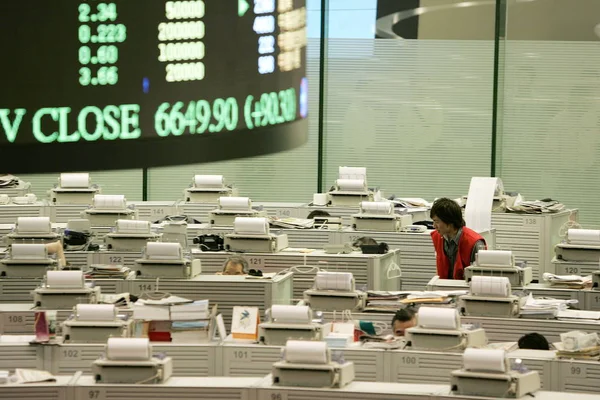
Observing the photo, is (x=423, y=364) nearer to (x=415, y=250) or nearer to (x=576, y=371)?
(x=576, y=371)

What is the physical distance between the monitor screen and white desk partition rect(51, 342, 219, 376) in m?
4.99

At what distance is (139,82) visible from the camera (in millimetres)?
2398

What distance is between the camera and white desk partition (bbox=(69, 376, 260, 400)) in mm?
6672

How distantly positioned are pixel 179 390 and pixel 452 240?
2.81 m

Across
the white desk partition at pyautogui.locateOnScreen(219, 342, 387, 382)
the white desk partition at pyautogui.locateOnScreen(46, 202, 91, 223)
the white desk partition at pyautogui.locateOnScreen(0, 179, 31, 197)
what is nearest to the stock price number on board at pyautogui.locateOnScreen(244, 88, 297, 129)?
the white desk partition at pyautogui.locateOnScreen(219, 342, 387, 382)

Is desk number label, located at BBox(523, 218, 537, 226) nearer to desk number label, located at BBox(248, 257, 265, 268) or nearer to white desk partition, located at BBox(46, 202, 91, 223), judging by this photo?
desk number label, located at BBox(248, 257, 265, 268)

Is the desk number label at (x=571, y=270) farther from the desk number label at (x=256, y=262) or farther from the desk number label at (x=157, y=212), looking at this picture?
the desk number label at (x=157, y=212)

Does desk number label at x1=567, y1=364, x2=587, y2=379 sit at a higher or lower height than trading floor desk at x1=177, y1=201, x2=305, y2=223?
lower

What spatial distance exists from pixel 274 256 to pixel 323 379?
3774 mm

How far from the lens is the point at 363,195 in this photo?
12.9 m

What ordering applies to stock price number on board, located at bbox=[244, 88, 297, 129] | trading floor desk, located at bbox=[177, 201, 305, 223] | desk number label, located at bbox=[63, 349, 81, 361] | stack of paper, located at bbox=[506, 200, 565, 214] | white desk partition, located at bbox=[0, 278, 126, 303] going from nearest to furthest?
stock price number on board, located at bbox=[244, 88, 297, 129]
desk number label, located at bbox=[63, 349, 81, 361]
white desk partition, located at bbox=[0, 278, 126, 303]
stack of paper, located at bbox=[506, 200, 565, 214]
trading floor desk, located at bbox=[177, 201, 305, 223]

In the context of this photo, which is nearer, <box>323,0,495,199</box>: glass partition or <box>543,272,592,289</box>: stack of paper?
<box>543,272,592,289</box>: stack of paper

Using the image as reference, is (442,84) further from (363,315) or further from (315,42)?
(363,315)

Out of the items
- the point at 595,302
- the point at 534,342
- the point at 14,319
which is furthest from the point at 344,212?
the point at 534,342
